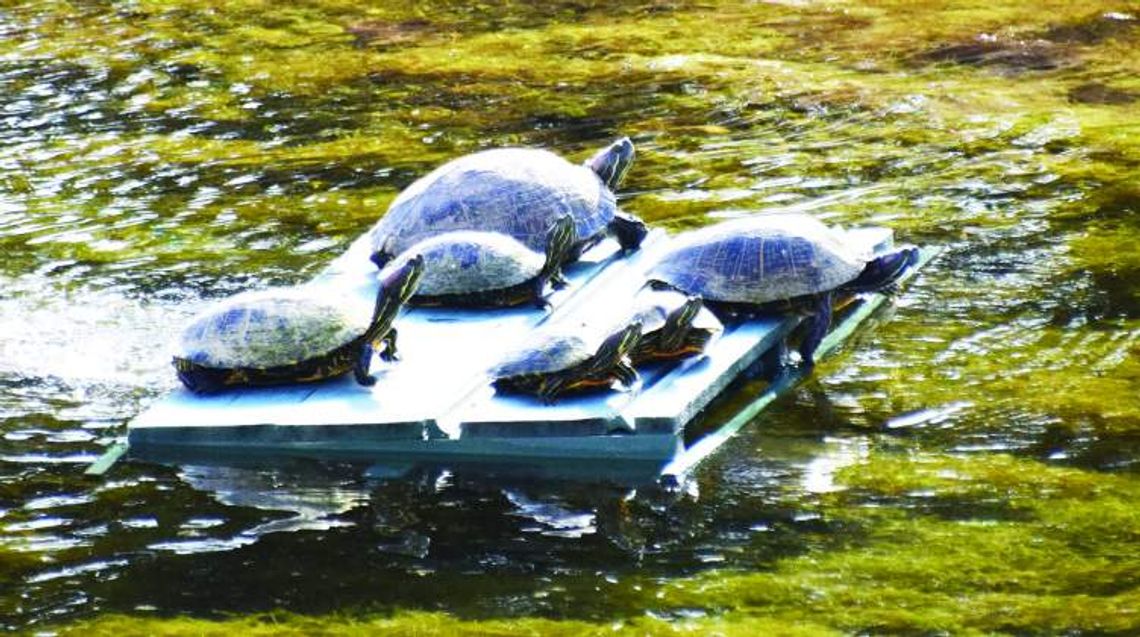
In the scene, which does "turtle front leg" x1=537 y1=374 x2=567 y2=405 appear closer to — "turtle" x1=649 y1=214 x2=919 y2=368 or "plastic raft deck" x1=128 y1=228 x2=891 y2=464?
"plastic raft deck" x1=128 y1=228 x2=891 y2=464

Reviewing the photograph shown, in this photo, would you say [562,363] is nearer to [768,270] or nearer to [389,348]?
[389,348]

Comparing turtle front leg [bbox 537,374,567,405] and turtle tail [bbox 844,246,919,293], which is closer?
turtle front leg [bbox 537,374,567,405]

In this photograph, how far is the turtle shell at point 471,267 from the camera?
7.90 meters

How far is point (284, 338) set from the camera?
704 centimetres

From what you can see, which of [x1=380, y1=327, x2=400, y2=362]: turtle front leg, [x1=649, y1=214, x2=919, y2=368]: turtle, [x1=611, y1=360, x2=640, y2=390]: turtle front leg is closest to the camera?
[x1=611, y1=360, x2=640, y2=390]: turtle front leg

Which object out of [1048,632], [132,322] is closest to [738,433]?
[1048,632]

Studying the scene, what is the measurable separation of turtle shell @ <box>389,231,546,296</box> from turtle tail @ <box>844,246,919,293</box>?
1.40 meters

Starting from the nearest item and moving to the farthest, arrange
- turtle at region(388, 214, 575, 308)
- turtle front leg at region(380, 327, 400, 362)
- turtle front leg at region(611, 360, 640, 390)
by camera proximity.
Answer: turtle front leg at region(611, 360, 640, 390) → turtle front leg at region(380, 327, 400, 362) → turtle at region(388, 214, 575, 308)

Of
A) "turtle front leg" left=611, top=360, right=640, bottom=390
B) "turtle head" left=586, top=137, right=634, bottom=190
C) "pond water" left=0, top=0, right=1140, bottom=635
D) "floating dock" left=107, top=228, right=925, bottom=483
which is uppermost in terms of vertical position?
"turtle head" left=586, top=137, right=634, bottom=190

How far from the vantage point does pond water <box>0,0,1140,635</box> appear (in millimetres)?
5727

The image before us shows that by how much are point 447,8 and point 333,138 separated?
16.3 feet

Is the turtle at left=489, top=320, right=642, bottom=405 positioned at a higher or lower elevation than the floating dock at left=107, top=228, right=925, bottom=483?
higher

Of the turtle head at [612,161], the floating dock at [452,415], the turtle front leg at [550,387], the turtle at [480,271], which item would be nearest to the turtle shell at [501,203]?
the turtle at [480,271]

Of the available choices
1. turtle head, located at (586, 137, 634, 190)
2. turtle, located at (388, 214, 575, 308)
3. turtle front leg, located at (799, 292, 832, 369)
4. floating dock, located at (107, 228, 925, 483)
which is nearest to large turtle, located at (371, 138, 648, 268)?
turtle, located at (388, 214, 575, 308)
